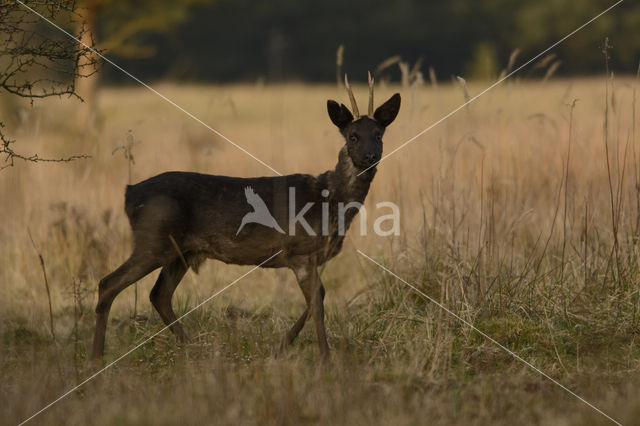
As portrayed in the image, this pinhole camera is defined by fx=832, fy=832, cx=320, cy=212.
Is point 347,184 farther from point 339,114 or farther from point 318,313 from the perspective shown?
point 318,313

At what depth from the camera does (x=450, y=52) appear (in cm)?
5269

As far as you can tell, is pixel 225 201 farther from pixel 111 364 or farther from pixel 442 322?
pixel 442 322

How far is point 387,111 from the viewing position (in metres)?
6.37

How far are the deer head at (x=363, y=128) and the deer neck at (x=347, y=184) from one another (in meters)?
0.10

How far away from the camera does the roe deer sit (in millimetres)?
6133

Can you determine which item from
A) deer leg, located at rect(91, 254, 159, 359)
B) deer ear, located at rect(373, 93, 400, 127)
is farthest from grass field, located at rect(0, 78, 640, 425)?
deer ear, located at rect(373, 93, 400, 127)

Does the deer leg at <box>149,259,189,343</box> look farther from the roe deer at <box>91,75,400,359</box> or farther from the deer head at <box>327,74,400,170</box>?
the deer head at <box>327,74,400,170</box>

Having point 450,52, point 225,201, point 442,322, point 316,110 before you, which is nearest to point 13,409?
point 225,201

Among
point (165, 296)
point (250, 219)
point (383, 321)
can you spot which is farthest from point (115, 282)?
point (383, 321)

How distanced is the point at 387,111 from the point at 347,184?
64 cm

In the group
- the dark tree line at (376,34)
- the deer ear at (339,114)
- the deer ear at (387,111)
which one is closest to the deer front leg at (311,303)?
the deer ear at (339,114)

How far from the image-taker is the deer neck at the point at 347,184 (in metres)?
6.36

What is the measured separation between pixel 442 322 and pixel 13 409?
10.1ft

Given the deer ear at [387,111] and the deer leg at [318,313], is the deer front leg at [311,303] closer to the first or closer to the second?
the deer leg at [318,313]
